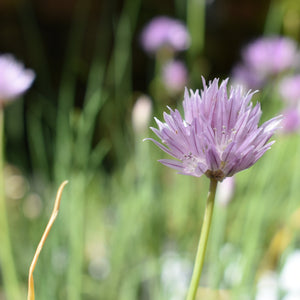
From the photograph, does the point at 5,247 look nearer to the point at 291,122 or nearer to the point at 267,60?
the point at 291,122

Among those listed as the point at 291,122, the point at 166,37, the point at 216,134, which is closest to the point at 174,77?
the point at 166,37

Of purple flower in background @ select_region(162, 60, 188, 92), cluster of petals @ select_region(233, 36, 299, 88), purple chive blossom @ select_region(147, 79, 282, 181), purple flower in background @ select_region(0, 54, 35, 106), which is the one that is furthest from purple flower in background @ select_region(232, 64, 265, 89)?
purple chive blossom @ select_region(147, 79, 282, 181)

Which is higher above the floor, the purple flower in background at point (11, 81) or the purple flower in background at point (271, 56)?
the purple flower in background at point (271, 56)

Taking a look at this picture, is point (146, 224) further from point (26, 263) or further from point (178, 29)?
point (178, 29)

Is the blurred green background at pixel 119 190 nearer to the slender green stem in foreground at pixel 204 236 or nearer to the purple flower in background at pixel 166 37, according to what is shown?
Answer: the purple flower in background at pixel 166 37

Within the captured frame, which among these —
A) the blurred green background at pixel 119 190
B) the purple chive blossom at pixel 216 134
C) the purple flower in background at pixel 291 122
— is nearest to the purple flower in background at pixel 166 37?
the blurred green background at pixel 119 190

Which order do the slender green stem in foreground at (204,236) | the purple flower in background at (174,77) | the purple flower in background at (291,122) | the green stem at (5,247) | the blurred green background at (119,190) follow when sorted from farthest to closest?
1. the purple flower in background at (174,77)
2. the purple flower in background at (291,122)
3. the blurred green background at (119,190)
4. the green stem at (5,247)
5. the slender green stem in foreground at (204,236)
